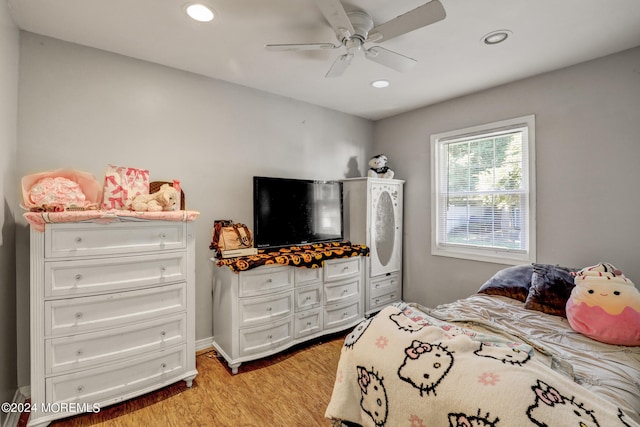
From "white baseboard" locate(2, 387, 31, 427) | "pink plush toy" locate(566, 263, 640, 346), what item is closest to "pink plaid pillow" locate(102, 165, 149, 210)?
"white baseboard" locate(2, 387, 31, 427)

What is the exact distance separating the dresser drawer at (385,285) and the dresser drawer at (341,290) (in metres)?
0.32

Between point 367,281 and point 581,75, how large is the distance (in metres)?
2.74

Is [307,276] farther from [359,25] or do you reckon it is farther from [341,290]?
[359,25]

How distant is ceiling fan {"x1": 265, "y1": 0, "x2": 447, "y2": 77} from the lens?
1.49 meters

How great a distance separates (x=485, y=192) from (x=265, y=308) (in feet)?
8.40

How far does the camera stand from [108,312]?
6.14 ft

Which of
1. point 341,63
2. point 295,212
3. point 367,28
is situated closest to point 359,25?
point 367,28

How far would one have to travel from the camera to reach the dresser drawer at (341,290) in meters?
2.96

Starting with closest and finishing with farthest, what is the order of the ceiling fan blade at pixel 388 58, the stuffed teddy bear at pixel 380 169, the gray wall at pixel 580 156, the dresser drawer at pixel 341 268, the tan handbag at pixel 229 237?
the ceiling fan blade at pixel 388 58 → the gray wall at pixel 580 156 → the tan handbag at pixel 229 237 → the dresser drawer at pixel 341 268 → the stuffed teddy bear at pixel 380 169

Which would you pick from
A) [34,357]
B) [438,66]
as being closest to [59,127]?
[34,357]

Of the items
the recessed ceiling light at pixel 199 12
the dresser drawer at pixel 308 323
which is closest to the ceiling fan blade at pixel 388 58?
the recessed ceiling light at pixel 199 12

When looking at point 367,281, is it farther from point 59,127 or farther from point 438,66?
point 59,127

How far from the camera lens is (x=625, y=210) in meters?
2.30

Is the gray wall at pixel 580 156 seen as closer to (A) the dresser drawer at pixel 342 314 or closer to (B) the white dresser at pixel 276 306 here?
(A) the dresser drawer at pixel 342 314
